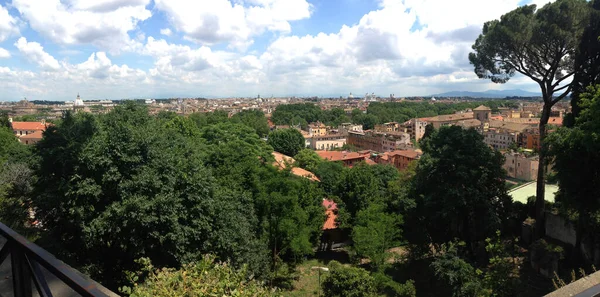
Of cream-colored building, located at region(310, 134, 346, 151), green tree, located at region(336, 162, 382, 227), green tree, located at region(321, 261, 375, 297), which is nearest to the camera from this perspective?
green tree, located at region(321, 261, 375, 297)

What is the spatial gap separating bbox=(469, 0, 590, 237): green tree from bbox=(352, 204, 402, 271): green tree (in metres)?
5.10

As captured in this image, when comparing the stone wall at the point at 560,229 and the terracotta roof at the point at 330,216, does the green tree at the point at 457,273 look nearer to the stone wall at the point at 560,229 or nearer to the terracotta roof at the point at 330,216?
the stone wall at the point at 560,229

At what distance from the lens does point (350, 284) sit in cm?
955

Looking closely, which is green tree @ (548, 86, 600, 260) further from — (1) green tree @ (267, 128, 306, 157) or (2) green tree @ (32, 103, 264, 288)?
(1) green tree @ (267, 128, 306, 157)

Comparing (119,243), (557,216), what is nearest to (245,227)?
(119,243)

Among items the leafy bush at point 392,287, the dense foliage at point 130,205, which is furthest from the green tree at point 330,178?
the leafy bush at point 392,287

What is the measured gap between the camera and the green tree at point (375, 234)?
460 inches

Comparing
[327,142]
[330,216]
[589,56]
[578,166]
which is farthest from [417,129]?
[578,166]

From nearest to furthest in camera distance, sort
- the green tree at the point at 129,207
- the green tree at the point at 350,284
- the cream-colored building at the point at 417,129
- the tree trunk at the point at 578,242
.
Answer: the green tree at the point at 129,207, the green tree at the point at 350,284, the tree trunk at the point at 578,242, the cream-colored building at the point at 417,129

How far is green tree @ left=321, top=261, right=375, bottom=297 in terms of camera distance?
947 centimetres

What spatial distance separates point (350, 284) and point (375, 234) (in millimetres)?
2750

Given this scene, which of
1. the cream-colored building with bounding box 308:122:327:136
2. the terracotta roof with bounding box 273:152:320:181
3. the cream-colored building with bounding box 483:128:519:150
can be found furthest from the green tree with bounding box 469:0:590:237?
the cream-colored building with bounding box 308:122:327:136

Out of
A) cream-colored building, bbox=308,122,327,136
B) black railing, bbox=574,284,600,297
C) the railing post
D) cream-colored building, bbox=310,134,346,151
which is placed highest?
black railing, bbox=574,284,600,297

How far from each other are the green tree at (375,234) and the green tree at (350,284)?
182cm
